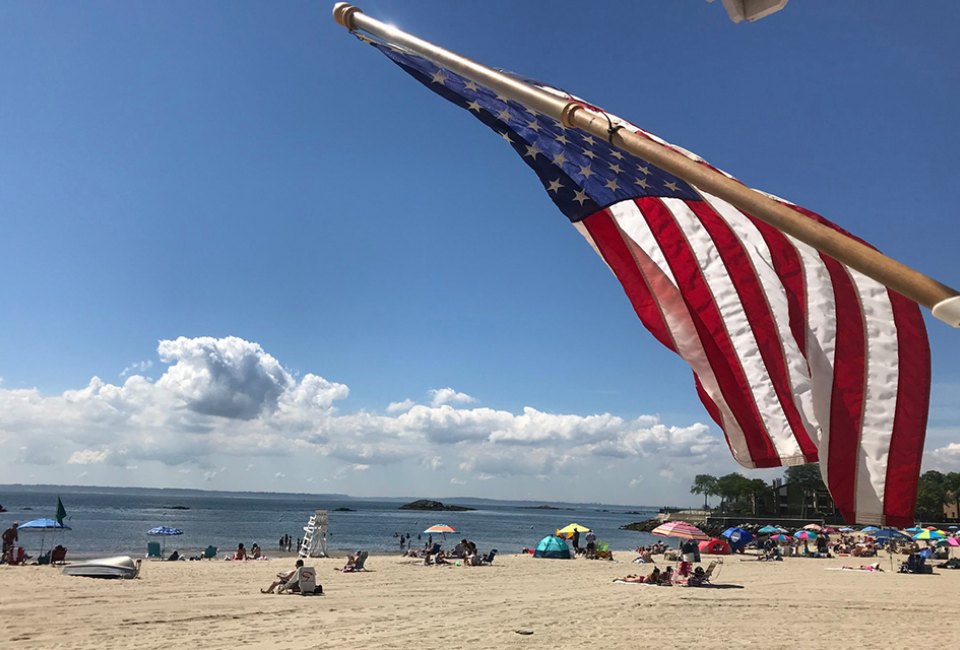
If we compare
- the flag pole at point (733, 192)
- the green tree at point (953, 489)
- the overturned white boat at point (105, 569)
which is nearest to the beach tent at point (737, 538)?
the overturned white boat at point (105, 569)

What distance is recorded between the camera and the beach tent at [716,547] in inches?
1575

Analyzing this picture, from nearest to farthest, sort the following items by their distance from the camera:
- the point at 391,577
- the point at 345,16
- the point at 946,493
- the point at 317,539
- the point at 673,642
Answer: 1. the point at 345,16
2. the point at 673,642
3. the point at 391,577
4. the point at 317,539
5. the point at 946,493

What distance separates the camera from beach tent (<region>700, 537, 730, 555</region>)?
40000 millimetres

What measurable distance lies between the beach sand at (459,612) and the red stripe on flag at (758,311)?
8079mm

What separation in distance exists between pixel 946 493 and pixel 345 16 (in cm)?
13089

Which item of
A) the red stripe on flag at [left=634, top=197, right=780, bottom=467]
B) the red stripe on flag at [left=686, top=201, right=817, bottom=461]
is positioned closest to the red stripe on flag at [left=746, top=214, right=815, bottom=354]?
the red stripe on flag at [left=686, top=201, right=817, bottom=461]

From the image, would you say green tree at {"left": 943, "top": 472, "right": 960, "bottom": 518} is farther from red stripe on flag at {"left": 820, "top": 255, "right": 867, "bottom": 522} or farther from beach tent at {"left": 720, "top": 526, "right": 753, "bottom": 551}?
red stripe on flag at {"left": 820, "top": 255, "right": 867, "bottom": 522}

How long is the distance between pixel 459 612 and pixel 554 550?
68.7 feet

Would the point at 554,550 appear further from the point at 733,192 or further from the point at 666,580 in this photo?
the point at 733,192

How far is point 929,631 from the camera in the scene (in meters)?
13.9

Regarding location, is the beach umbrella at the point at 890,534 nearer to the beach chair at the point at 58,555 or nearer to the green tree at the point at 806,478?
→ the beach chair at the point at 58,555

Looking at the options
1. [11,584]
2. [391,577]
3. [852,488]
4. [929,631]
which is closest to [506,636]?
[929,631]

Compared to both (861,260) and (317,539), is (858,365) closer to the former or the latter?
(861,260)

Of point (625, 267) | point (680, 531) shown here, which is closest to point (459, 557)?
point (680, 531)
